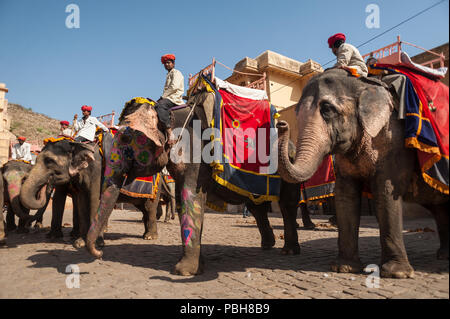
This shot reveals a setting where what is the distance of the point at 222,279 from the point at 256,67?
65.7 feet

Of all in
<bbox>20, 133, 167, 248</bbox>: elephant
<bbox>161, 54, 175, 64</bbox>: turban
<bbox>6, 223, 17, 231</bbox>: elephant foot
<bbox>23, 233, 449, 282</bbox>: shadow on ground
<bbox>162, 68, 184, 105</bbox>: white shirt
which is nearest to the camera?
<bbox>23, 233, 449, 282</bbox>: shadow on ground

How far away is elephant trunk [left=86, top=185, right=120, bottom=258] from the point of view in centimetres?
430

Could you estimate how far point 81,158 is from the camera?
6.96 m

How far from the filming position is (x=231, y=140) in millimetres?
5082

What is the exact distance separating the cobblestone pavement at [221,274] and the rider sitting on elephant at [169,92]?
2006 millimetres

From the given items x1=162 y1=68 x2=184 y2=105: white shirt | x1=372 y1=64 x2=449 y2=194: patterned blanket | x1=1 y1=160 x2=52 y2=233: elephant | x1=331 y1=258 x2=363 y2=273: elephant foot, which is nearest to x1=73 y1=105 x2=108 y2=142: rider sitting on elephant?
x1=1 y1=160 x2=52 y2=233: elephant

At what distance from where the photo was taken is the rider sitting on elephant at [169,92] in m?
4.81

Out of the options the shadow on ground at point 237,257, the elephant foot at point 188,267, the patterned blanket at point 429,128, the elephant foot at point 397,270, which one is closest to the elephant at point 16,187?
the shadow on ground at point 237,257

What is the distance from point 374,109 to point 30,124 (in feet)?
227

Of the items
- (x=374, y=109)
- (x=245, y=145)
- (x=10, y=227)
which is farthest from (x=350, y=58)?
(x=10, y=227)

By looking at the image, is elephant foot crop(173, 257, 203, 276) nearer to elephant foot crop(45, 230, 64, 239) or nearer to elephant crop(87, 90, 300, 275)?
elephant crop(87, 90, 300, 275)

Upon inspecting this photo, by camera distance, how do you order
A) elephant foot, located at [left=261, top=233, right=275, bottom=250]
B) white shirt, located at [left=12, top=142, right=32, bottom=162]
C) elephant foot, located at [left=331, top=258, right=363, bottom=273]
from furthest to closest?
1. white shirt, located at [left=12, top=142, right=32, bottom=162]
2. elephant foot, located at [left=261, top=233, right=275, bottom=250]
3. elephant foot, located at [left=331, top=258, right=363, bottom=273]
